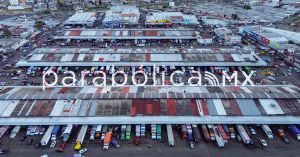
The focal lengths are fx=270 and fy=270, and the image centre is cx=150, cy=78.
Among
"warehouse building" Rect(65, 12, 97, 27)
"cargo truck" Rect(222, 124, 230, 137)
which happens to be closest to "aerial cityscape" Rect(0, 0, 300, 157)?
"cargo truck" Rect(222, 124, 230, 137)

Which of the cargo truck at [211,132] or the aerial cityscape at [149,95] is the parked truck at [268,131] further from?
the cargo truck at [211,132]

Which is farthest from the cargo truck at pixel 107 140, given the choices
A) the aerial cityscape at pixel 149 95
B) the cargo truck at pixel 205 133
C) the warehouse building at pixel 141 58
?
the warehouse building at pixel 141 58

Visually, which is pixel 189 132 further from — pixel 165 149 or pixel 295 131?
pixel 295 131

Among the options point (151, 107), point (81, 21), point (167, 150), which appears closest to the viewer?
point (167, 150)

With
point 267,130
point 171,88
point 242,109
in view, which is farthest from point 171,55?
point 267,130

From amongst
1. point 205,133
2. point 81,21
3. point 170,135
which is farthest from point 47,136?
point 81,21

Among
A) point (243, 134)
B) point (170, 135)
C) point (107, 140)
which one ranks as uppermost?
point (243, 134)

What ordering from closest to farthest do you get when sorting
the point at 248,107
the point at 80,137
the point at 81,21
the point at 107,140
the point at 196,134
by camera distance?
the point at 107,140, the point at 80,137, the point at 196,134, the point at 248,107, the point at 81,21

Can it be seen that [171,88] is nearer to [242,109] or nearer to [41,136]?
[242,109]
